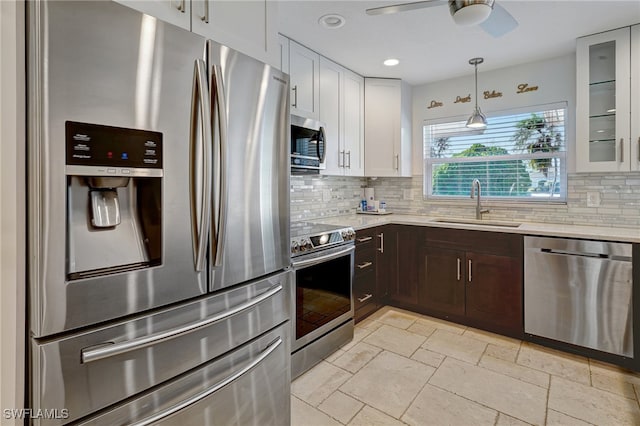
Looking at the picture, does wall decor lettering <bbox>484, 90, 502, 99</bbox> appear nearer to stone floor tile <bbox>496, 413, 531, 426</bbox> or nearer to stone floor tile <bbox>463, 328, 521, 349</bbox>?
stone floor tile <bbox>463, 328, 521, 349</bbox>

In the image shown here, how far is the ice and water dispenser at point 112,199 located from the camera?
3.07ft

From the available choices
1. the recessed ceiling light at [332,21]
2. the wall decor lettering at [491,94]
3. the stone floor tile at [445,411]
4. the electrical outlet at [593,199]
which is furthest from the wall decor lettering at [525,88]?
the stone floor tile at [445,411]

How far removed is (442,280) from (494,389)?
43.3 inches

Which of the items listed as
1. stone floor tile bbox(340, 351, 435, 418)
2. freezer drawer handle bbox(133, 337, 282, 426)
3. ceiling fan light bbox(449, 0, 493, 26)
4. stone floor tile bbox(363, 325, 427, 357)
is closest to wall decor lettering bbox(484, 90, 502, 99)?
ceiling fan light bbox(449, 0, 493, 26)

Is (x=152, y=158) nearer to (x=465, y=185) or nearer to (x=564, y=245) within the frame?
(x=564, y=245)

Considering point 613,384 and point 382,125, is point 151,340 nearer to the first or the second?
point 613,384

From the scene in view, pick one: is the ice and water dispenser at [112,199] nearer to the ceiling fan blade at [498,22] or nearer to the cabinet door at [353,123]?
the ceiling fan blade at [498,22]

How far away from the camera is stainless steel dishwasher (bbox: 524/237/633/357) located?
7.57 ft

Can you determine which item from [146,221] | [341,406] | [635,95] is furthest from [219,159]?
[635,95]

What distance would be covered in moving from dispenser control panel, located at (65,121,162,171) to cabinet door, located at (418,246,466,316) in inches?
103

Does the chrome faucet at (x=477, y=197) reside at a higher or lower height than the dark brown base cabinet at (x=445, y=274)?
higher

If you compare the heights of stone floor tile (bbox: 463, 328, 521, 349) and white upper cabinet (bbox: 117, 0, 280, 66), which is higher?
white upper cabinet (bbox: 117, 0, 280, 66)

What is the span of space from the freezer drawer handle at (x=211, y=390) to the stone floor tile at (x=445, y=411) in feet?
2.98
